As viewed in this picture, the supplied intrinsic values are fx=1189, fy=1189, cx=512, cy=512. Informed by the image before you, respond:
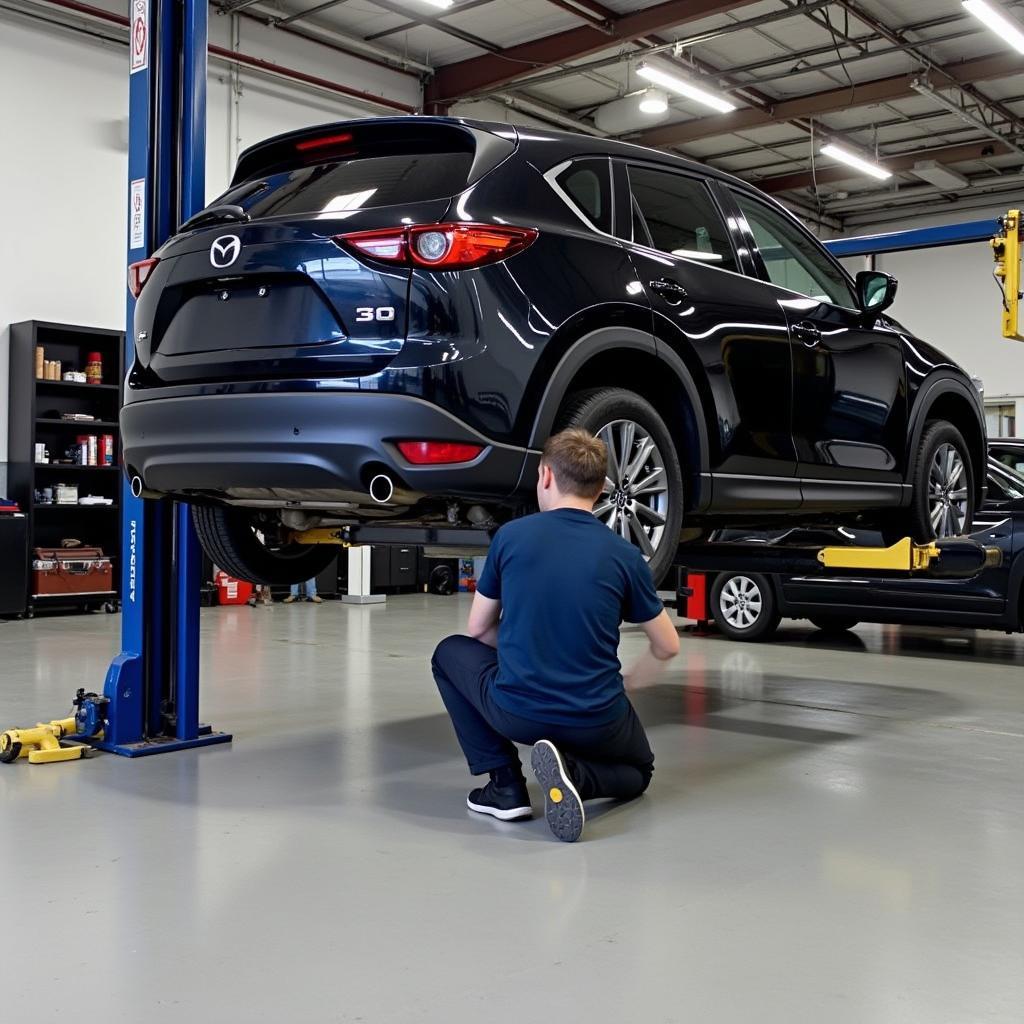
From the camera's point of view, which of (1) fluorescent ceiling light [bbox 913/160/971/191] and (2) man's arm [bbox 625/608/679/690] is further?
(1) fluorescent ceiling light [bbox 913/160/971/191]

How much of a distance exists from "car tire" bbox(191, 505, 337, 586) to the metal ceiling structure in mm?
7018

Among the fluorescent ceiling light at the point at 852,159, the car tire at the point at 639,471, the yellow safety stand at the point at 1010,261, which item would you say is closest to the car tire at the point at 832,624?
the yellow safety stand at the point at 1010,261

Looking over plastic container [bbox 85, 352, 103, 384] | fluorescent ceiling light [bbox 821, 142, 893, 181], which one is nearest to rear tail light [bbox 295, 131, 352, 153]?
plastic container [bbox 85, 352, 103, 384]

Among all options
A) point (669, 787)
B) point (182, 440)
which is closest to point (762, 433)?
point (669, 787)

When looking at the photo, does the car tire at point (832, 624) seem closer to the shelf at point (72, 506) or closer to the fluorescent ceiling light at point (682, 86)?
the fluorescent ceiling light at point (682, 86)

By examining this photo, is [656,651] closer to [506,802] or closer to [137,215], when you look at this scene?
[506,802]

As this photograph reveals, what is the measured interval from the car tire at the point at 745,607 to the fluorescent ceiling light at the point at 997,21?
522 centimetres

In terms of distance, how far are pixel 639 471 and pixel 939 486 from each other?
2267 millimetres

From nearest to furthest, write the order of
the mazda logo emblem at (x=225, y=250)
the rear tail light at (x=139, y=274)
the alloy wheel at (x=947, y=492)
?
the mazda logo emblem at (x=225, y=250), the rear tail light at (x=139, y=274), the alloy wheel at (x=947, y=492)

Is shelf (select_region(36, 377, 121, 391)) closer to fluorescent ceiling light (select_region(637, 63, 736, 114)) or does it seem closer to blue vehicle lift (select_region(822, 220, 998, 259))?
fluorescent ceiling light (select_region(637, 63, 736, 114))

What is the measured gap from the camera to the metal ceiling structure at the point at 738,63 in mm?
11547

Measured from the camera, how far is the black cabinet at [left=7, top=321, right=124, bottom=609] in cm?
984

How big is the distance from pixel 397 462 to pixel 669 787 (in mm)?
1480

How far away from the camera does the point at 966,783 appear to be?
154 inches
